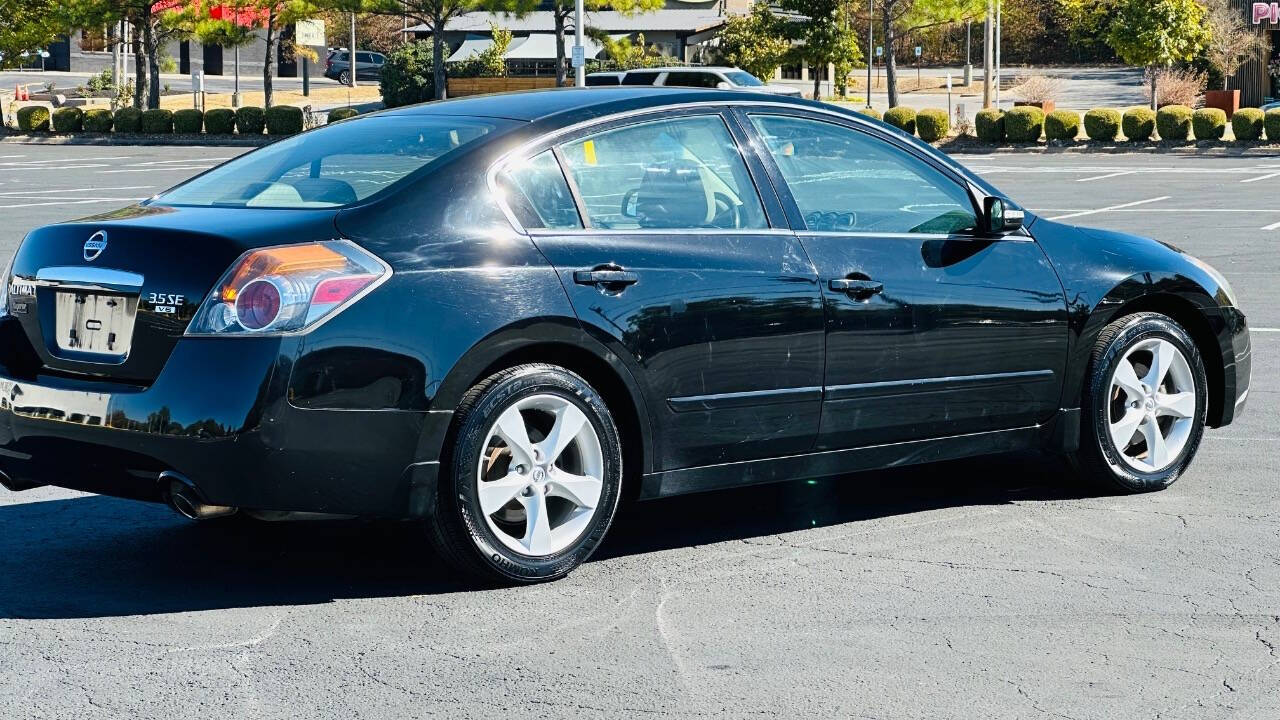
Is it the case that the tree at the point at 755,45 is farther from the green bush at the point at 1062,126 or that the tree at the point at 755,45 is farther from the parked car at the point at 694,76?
the green bush at the point at 1062,126

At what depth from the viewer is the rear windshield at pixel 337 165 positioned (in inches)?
206

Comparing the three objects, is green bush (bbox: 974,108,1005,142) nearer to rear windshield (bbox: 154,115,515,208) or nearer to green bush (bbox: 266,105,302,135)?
green bush (bbox: 266,105,302,135)

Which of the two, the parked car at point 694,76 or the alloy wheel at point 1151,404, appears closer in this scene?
the alloy wheel at point 1151,404

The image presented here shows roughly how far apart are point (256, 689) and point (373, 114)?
2.43m

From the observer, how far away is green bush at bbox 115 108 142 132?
49.5 m

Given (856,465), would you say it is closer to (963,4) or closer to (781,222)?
(781,222)

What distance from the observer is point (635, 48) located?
58.0m

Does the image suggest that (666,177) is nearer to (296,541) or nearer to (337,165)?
(337,165)

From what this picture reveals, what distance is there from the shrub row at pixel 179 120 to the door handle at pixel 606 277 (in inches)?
A: 1676

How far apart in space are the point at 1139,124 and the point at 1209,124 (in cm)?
152

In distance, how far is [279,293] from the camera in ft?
15.5

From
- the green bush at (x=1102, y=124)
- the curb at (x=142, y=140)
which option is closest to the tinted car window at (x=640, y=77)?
the green bush at (x=1102, y=124)

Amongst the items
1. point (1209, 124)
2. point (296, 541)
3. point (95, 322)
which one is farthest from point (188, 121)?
point (95, 322)

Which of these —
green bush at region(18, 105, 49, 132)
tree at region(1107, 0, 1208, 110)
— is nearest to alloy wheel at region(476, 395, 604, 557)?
tree at region(1107, 0, 1208, 110)
